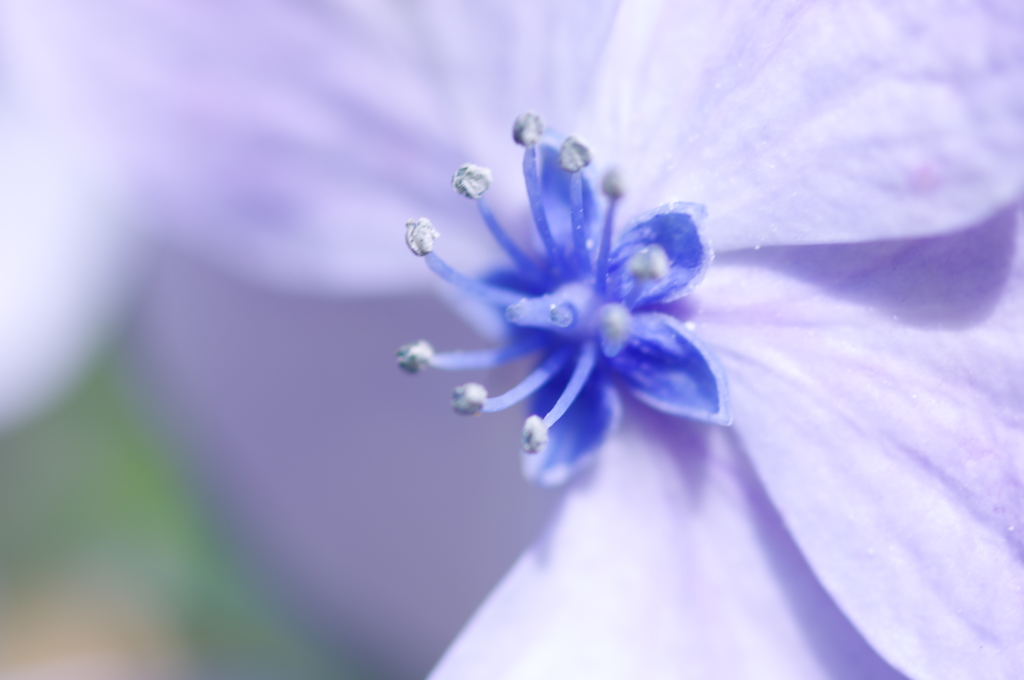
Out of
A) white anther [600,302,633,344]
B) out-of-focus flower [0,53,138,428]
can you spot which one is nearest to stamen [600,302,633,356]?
white anther [600,302,633,344]

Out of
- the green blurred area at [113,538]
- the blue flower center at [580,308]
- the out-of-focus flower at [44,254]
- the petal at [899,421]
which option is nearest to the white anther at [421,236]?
the blue flower center at [580,308]

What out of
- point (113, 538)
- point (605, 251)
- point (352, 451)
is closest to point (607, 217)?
point (605, 251)

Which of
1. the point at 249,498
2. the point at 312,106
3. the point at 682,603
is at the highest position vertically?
the point at 312,106

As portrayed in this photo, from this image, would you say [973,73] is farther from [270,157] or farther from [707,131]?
[270,157]

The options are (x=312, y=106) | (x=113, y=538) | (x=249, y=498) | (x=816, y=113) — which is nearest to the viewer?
(x=816, y=113)

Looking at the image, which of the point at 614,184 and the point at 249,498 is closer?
the point at 614,184

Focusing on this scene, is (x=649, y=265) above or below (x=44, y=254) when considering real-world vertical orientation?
below

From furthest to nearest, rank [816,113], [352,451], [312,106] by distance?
[352,451] → [312,106] → [816,113]

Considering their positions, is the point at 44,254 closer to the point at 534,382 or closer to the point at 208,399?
the point at 208,399
